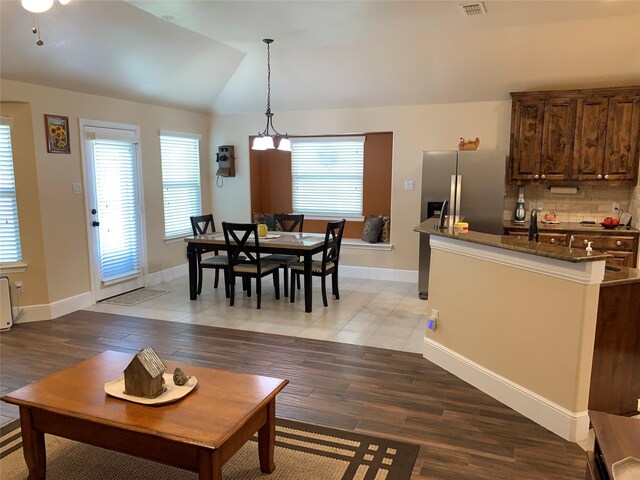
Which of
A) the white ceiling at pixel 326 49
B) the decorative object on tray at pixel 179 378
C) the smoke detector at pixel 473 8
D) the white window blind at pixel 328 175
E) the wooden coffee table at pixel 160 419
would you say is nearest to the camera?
the wooden coffee table at pixel 160 419

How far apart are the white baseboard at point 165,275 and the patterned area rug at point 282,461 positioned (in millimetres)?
3504

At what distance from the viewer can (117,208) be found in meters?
5.57

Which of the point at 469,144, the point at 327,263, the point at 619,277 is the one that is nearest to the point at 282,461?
the point at 619,277

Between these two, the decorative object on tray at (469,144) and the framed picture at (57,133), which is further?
the decorative object on tray at (469,144)

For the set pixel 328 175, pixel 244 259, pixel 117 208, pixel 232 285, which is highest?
pixel 328 175

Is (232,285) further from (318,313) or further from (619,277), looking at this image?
(619,277)

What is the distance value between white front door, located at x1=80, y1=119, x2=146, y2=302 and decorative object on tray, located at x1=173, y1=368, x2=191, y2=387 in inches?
138

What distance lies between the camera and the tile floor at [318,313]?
14.2ft

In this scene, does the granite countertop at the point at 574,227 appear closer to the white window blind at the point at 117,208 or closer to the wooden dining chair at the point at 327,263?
the wooden dining chair at the point at 327,263

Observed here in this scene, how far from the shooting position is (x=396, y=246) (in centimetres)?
643

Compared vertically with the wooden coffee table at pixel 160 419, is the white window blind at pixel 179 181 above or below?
above

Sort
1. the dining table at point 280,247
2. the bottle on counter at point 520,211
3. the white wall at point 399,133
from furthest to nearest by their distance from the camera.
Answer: the white wall at point 399,133, the bottle on counter at point 520,211, the dining table at point 280,247

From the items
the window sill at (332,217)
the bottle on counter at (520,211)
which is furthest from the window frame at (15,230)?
the bottle on counter at (520,211)

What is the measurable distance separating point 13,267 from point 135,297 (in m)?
1.35
